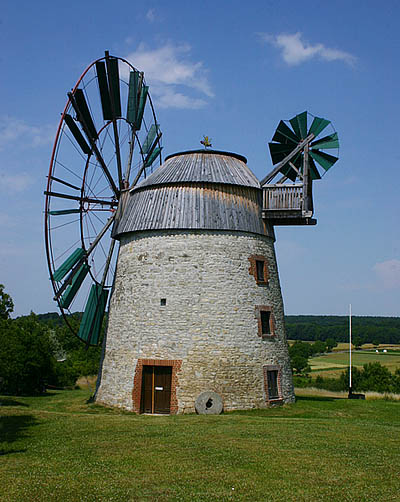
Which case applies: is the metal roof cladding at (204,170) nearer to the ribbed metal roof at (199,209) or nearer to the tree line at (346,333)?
the ribbed metal roof at (199,209)

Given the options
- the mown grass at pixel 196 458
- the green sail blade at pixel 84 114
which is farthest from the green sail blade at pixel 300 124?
the mown grass at pixel 196 458

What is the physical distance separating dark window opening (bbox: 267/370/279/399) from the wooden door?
13.2ft

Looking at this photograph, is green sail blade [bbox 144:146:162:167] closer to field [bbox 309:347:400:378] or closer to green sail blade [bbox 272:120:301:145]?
green sail blade [bbox 272:120:301:145]

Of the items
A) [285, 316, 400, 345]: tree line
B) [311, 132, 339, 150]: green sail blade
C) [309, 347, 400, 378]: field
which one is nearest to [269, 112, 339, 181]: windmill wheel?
[311, 132, 339, 150]: green sail blade

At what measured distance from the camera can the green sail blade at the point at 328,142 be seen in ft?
Result: 78.1

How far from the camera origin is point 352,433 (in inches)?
619

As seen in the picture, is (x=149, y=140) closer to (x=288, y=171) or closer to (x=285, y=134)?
(x=285, y=134)

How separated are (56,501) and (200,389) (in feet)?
38.8

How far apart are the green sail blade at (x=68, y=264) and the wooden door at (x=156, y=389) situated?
5.25 metres

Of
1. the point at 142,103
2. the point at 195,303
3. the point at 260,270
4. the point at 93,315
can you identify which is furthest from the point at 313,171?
the point at 93,315

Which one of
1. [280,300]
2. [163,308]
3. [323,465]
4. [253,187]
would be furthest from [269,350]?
[323,465]

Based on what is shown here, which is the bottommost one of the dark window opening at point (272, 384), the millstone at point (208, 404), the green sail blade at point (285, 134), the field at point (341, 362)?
the millstone at point (208, 404)

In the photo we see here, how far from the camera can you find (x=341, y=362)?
239 ft

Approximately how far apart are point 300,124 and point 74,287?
11884 mm
